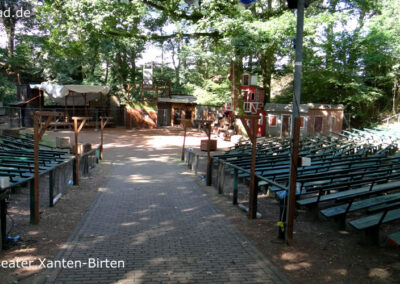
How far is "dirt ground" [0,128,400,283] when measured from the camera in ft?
12.7

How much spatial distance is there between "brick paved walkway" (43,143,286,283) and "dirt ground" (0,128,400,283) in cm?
25

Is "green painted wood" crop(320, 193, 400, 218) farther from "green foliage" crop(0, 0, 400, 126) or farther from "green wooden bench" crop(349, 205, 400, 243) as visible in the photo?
"green foliage" crop(0, 0, 400, 126)

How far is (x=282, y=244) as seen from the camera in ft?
16.1

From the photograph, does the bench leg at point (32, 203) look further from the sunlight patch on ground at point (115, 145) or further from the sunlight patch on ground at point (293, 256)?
the sunlight patch on ground at point (115, 145)

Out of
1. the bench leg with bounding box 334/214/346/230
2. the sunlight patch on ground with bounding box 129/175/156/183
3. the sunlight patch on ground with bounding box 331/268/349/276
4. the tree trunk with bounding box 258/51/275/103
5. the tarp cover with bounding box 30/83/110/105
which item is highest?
the tree trunk with bounding box 258/51/275/103

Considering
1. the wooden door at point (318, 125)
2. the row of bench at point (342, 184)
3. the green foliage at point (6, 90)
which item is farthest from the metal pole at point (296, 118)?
the green foliage at point (6, 90)

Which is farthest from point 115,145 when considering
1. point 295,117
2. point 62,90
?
point 295,117

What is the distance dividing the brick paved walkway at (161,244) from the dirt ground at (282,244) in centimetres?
25

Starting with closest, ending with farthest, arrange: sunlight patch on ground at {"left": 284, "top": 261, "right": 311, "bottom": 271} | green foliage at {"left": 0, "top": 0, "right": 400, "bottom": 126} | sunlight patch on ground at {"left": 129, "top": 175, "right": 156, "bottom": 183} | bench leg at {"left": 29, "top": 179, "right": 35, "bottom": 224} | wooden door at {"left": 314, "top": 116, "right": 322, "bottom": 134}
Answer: sunlight patch on ground at {"left": 284, "top": 261, "right": 311, "bottom": 271}, bench leg at {"left": 29, "top": 179, "right": 35, "bottom": 224}, sunlight patch on ground at {"left": 129, "top": 175, "right": 156, "bottom": 183}, green foliage at {"left": 0, "top": 0, "right": 400, "bottom": 126}, wooden door at {"left": 314, "top": 116, "right": 322, "bottom": 134}

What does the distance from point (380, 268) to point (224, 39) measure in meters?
16.4

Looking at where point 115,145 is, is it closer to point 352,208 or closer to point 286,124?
point 286,124

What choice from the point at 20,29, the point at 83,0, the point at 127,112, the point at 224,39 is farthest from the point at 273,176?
the point at 20,29

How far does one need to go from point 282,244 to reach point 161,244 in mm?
1934

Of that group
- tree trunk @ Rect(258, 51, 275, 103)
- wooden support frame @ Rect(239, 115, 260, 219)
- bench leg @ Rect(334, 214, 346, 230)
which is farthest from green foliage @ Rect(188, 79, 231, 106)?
bench leg @ Rect(334, 214, 346, 230)
